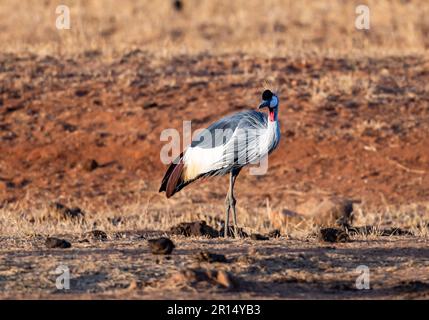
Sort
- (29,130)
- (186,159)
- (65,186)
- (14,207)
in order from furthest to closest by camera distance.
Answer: (29,130), (65,186), (14,207), (186,159)

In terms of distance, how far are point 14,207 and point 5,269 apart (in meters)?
5.36

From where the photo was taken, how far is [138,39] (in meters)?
20.6

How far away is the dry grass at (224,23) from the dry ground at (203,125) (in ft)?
2.18

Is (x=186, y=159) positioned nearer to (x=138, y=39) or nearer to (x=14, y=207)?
(x=14, y=207)

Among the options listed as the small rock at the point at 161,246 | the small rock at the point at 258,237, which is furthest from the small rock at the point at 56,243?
the small rock at the point at 258,237

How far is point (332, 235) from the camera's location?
903cm

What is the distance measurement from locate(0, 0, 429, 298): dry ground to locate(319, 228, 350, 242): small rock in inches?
4.3

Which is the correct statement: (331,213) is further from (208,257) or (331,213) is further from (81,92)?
(81,92)

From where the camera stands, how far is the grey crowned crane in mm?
9734

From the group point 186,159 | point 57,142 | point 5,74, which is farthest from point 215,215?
point 5,74

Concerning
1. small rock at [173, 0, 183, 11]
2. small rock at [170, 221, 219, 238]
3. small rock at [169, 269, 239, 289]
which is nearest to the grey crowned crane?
small rock at [170, 221, 219, 238]

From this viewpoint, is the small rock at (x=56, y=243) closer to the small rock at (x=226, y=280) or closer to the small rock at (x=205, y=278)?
the small rock at (x=205, y=278)
